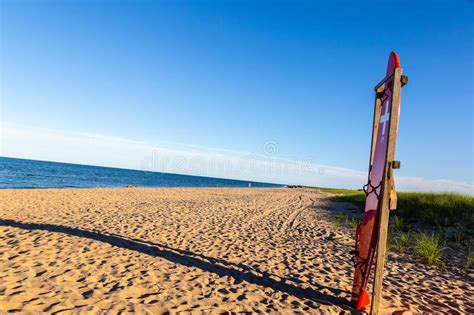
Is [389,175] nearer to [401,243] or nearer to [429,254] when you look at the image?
[429,254]

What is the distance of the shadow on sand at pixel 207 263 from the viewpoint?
4910mm

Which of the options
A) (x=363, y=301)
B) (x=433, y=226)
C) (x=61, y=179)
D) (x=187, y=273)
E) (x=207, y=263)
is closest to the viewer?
(x=363, y=301)

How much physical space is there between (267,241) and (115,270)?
179 inches

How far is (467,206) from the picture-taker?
12.3 meters

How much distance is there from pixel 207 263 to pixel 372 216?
3.45m

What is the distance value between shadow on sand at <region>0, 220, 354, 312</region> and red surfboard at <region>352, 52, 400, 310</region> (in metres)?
0.33

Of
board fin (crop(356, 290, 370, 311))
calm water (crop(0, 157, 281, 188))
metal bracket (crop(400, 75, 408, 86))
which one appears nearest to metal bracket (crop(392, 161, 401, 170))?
metal bracket (crop(400, 75, 408, 86))

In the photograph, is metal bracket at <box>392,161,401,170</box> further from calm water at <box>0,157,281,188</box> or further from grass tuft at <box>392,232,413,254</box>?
calm water at <box>0,157,281,188</box>

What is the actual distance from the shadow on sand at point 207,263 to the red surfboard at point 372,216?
0.33 metres

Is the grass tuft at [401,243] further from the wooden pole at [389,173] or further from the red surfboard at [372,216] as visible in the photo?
the wooden pole at [389,173]

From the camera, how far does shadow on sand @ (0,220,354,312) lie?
4.91 metres

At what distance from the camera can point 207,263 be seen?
625 cm

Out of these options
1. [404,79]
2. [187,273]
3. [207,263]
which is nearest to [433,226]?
[207,263]

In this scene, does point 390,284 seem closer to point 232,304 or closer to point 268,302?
point 268,302
